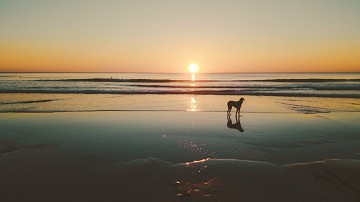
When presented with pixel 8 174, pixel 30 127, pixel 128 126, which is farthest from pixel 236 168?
pixel 30 127

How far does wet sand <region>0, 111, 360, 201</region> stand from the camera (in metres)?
4.99

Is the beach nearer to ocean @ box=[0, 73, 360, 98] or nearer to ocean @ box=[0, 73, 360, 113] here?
ocean @ box=[0, 73, 360, 113]

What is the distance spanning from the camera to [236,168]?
20.0 feet

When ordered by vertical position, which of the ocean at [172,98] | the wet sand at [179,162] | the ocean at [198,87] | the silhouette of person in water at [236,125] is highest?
the ocean at [198,87]

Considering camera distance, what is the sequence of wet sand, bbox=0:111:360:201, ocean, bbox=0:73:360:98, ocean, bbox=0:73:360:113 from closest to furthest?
wet sand, bbox=0:111:360:201 → ocean, bbox=0:73:360:113 → ocean, bbox=0:73:360:98

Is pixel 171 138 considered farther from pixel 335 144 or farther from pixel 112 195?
pixel 335 144

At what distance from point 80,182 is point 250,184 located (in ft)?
11.1

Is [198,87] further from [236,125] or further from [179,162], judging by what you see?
[179,162]

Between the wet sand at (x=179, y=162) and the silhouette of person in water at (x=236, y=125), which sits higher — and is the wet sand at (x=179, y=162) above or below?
below

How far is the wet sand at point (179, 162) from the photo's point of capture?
4.99m

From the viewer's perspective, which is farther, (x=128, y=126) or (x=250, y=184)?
(x=128, y=126)

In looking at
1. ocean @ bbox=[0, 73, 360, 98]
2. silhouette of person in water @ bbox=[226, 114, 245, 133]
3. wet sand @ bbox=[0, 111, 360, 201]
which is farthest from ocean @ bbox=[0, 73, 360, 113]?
wet sand @ bbox=[0, 111, 360, 201]

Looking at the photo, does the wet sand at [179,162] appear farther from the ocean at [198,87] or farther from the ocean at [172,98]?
the ocean at [198,87]

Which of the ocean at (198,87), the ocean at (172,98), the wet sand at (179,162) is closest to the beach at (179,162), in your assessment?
the wet sand at (179,162)
